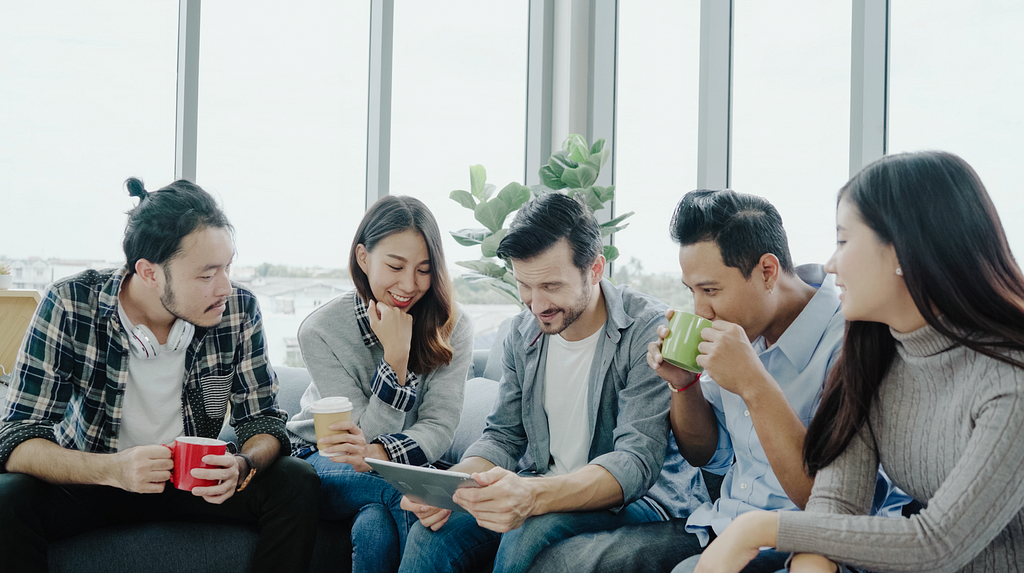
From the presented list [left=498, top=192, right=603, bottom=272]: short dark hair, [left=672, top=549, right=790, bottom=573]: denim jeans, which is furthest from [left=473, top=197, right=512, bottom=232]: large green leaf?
[left=672, top=549, right=790, bottom=573]: denim jeans

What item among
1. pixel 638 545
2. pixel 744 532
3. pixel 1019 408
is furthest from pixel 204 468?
pixel 1019 408

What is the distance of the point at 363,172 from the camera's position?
3521 mm

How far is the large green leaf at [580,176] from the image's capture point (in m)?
2.78

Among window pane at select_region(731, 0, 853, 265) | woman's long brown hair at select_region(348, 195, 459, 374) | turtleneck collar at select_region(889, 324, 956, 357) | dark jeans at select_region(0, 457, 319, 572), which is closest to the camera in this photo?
turtleneck collar at select_region(889, 324, 956, 357)

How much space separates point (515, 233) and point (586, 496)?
64 cm

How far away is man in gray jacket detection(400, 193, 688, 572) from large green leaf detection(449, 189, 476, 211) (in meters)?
1.12

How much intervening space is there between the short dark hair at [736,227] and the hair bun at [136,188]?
52.8 inches

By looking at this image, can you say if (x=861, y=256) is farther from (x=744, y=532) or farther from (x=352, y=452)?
(x=352, y=452)

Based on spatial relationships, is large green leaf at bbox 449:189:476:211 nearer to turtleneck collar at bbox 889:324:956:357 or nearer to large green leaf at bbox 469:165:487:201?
large green leaf at bbox 469:165:487:201

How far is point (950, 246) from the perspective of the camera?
3.13ft

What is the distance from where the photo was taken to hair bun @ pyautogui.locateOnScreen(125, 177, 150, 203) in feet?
5.55

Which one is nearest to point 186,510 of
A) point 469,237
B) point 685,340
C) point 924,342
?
point 685,340

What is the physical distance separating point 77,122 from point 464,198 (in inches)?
69.6

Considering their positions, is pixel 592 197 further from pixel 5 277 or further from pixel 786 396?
pixel 5 277
